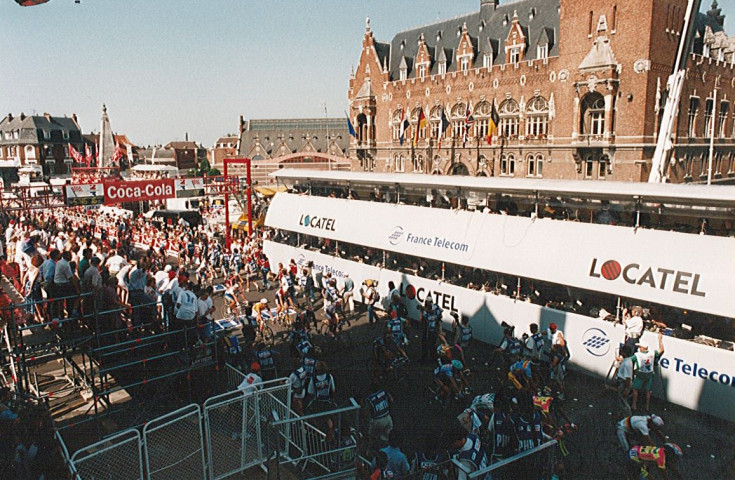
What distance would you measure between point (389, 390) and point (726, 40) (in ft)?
142

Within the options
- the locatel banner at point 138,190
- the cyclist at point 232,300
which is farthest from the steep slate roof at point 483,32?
the cyclist at point 232,300

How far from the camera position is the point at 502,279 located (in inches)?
661

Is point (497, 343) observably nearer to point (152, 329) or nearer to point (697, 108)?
point (152, 329)

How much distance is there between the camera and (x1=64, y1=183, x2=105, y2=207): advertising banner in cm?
2519

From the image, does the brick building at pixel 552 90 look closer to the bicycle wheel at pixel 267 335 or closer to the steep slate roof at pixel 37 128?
the bicycle wheel at pixel 267 335

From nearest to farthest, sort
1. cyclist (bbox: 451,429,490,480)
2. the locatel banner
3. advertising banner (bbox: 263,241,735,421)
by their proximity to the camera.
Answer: cyclist (bbox: 451,429,490,480) < advertising banner (bbox: 263,241,735,421) < the locatel banner

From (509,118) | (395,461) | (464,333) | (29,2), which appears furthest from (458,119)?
(395,461)

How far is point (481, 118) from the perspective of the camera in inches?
1758

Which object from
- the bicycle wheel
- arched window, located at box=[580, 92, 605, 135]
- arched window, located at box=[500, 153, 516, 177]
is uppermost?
arched window, located at box=[580, 92, 605, 135]

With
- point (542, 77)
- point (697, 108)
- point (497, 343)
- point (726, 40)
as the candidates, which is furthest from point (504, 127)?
point (497, 343)

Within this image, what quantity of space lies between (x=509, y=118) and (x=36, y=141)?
81.5 m

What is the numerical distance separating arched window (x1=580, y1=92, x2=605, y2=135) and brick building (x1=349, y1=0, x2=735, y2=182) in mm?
71

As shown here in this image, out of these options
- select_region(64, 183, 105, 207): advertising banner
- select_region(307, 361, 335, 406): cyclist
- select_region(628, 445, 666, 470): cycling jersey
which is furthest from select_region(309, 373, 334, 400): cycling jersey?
select_region(64, 183, 105, 207): advertising banner

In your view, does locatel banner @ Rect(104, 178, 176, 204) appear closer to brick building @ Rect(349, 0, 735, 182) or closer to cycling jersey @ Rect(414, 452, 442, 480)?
cycling jersey @ Rect(414, 452, 442, 480)
